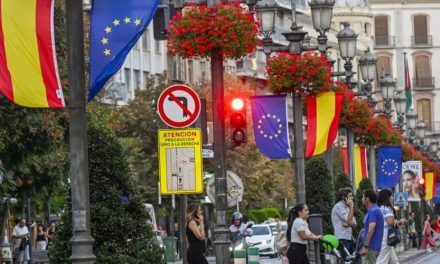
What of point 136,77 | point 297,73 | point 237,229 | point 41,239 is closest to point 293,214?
point 297,73

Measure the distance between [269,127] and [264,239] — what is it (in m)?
33.1

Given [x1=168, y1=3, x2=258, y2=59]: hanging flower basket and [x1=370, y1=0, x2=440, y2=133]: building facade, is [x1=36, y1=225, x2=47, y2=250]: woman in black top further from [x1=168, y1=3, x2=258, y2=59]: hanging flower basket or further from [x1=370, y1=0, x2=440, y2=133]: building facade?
[x1=370, y1=0, x2=440, y2=133]: building facade

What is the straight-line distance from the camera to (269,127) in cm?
3269

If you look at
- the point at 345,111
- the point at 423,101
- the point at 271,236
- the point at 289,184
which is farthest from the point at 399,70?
the point at 345,111

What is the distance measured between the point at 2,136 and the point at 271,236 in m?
29.6

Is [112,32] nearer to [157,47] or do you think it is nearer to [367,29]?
[157,47]

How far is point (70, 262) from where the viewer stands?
728 inches

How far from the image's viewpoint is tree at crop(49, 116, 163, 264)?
18.7m

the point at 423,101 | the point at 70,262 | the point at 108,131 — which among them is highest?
the point at 423,101

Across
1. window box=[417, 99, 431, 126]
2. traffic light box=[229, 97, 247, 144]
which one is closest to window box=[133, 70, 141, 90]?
traffic light box=[229, 97, 247, 144]

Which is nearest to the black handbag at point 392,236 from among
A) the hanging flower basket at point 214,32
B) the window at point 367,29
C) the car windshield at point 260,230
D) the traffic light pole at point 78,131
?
the hanging flower basket at point 214,32

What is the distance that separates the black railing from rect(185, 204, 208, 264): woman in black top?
140 m

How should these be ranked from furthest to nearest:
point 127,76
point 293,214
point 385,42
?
point 385,42
point 127,76
point 293,214

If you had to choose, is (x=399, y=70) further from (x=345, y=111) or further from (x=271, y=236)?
(x=345, y=111)
